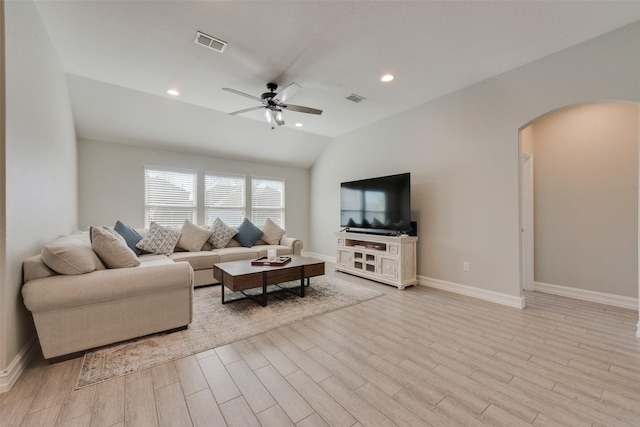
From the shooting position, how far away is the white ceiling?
2234 mm

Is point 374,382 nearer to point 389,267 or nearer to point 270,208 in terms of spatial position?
point 389,267

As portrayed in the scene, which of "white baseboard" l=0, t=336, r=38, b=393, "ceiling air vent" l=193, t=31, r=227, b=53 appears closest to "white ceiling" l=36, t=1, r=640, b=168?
"ceiling air vent" l=193, t=31, r=227, b=53

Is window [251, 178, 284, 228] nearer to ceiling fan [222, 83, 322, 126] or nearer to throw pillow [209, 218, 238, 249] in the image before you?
throw pillow [209, 218, 238, 249]

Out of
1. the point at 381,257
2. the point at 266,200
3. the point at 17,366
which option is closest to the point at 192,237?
the point at 266,200

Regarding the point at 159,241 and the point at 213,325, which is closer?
the point at 213,325

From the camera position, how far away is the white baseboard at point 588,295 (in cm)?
313

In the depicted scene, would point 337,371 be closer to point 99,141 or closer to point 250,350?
point 250,350

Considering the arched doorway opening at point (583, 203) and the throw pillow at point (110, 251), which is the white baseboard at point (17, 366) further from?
the arched doorway opening at point (583, 203)

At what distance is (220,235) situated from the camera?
479cm

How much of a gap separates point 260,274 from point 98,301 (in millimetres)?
1500

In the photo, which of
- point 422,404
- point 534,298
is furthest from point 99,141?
point 534,298

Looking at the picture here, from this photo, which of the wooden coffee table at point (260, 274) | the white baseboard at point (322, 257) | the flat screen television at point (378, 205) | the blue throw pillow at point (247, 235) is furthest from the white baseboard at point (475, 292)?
the blue throw pillow at point (247, 235)

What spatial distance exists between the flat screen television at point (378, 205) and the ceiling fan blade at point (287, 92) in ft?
6.74

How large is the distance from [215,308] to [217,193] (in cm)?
317
